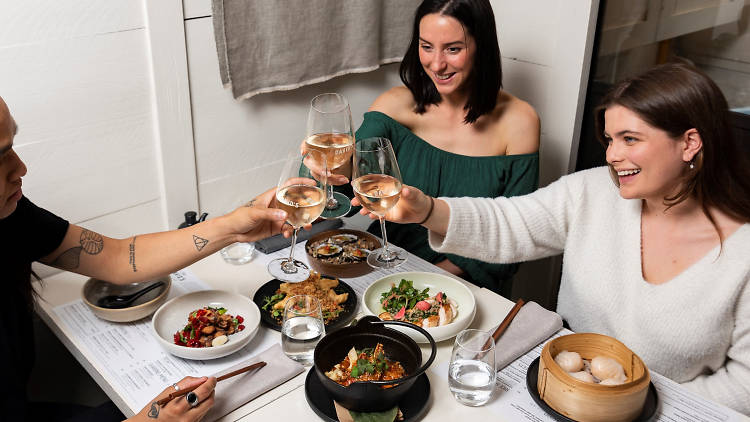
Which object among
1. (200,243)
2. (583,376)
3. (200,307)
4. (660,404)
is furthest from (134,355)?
(660,404)

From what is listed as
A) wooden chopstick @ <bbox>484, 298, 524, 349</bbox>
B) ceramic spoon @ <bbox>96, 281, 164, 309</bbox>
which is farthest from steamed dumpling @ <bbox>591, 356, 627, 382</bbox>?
ceramic spoon @ <bbox>96, 281, 164, 309</bbox>

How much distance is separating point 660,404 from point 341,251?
882 millimetres

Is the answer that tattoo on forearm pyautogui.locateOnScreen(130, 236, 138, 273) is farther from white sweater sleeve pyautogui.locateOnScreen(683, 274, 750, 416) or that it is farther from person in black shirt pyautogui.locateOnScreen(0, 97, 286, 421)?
white sweater sleeve pyautogui.locateOnScreen(683, 274, 750, 416)

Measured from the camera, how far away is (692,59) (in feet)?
7.30

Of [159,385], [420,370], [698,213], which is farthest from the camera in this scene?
[698,213]

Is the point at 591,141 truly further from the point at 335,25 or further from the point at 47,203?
the point at 47,203

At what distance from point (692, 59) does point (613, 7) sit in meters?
0.32

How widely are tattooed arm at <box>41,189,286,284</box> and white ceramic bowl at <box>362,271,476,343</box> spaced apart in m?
0.29

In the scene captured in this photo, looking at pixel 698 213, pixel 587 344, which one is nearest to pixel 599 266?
pixel 698 213

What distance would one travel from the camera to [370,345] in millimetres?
1360

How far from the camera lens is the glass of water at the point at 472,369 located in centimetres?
125

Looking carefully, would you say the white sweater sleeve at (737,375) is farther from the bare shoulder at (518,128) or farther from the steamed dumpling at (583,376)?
the bare shoulder at (518,128)

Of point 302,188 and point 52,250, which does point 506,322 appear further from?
point 52,250

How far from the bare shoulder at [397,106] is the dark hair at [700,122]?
0.87 metres
